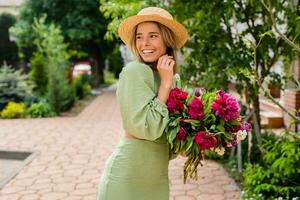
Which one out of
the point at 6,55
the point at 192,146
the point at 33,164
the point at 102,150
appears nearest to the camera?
the point at 192,146

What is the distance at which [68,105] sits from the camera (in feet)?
48.0

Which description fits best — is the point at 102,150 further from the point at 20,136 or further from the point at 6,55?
the point at 6,55

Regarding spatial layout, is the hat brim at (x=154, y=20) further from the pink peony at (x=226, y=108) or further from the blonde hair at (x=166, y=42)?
the pink peony at (x=226, y=108)

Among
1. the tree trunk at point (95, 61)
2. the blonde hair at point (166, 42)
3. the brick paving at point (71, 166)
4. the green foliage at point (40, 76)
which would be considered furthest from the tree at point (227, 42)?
Result: the tree trunk at point (95, 61)

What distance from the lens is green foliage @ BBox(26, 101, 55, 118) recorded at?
1302 cm

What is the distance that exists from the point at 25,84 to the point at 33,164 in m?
8.45

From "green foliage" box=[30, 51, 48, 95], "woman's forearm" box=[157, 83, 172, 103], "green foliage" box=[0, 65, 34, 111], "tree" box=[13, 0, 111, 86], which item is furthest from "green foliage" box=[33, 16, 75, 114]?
"woman's forearm" box=[157, 83, 172, 103]

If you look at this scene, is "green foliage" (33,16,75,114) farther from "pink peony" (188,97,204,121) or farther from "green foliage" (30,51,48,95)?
"pink peony" (188,97,204,121)

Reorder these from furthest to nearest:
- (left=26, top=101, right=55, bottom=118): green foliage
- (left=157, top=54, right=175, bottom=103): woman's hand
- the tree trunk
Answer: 1. the tree trunk
2. (left=26, top=101, right=55, bottom=118): green foliage
3. (left=157, top=54, right=175, bottom=103): woman's hand

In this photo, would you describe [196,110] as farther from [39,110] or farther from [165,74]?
[39,110]

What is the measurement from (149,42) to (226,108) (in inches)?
20.6

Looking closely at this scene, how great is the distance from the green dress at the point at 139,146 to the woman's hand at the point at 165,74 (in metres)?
0.04

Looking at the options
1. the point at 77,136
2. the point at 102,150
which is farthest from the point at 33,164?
the point at 77,136

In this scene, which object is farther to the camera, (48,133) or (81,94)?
(81,94)
